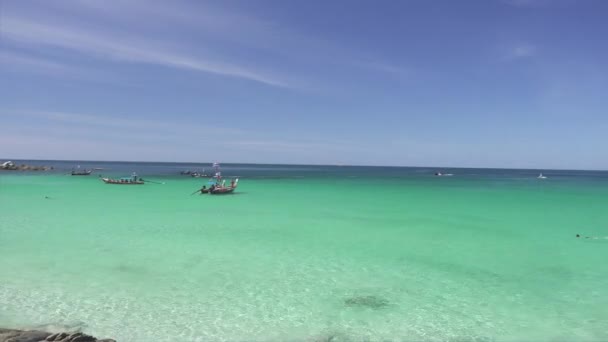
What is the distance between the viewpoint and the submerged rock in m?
8.97

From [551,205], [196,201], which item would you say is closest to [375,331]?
[196,201]

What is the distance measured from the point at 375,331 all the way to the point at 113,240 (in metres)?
11.4

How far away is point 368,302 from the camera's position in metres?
9.15

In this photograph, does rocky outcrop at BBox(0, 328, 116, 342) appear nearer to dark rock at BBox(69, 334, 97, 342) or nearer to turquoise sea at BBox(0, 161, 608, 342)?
dark rock at BBox(69, 334, 97, 342)

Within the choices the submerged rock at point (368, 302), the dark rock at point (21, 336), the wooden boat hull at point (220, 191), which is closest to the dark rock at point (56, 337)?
the dark rock at point (21, 336)

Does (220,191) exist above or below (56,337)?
above

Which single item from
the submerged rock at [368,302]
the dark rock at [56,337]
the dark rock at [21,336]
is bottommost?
the submerged rock at [368,302]

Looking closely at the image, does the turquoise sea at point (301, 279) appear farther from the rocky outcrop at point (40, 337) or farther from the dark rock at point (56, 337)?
the dark rock at point (56, 337)

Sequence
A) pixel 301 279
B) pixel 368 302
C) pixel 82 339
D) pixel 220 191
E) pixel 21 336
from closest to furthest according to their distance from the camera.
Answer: pixel 82 339
pixel 21 336
pixel 368 302
pixel 301 279
pixel 220 191

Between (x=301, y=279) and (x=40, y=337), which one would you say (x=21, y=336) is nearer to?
(x=40, y=337)

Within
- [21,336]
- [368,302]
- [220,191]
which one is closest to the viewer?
[21,336]

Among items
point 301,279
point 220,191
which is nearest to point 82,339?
point 301,279

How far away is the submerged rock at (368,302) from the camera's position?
353 inches

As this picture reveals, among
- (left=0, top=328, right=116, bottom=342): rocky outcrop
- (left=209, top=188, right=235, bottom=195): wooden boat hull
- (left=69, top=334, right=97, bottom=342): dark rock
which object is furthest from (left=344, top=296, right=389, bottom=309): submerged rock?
(left=209, top=188, right=235, bottom=195): wooden boat hull
